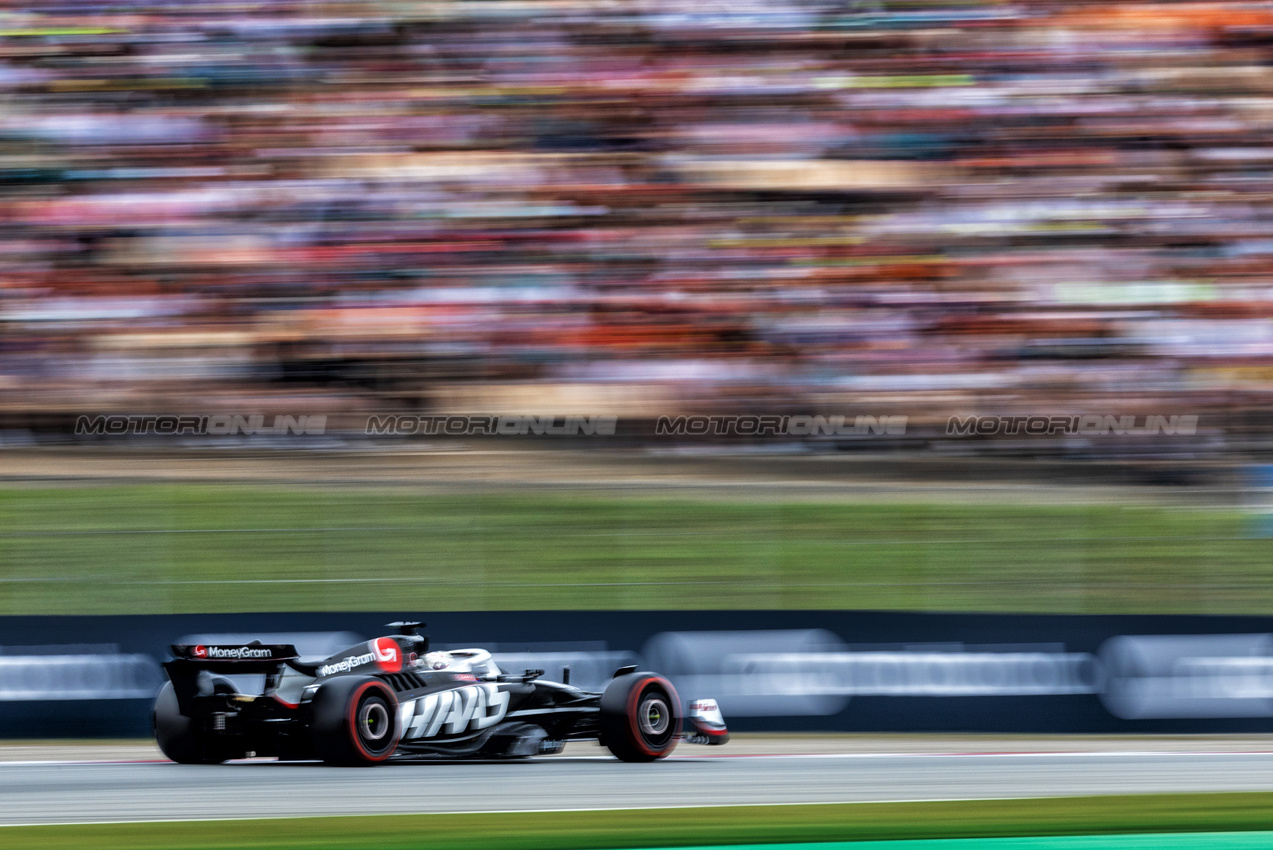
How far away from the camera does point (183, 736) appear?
21.7 feet

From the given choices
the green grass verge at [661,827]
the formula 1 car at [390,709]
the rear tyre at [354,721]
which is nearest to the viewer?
the green grass verge at [661,827]

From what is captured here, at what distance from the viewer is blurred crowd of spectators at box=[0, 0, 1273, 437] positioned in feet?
36.4

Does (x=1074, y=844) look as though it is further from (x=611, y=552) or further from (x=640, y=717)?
(x=611, y=552)

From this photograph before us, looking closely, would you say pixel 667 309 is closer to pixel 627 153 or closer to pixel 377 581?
pixel 627 153

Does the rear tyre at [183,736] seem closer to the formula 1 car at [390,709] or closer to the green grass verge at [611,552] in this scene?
the formula 1 car at [390,709]

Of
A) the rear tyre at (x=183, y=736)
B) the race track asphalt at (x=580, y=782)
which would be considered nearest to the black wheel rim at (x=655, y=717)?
the race track asphalt at (x=580, y=782)

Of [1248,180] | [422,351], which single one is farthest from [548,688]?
[1248,180]

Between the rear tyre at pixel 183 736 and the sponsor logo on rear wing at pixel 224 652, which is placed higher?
the sponsor logo on rear wing at pixel 224 652

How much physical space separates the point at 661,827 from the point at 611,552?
4238 millimetres

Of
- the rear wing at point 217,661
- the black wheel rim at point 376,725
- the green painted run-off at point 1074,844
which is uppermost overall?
the rear wing at point 217,661

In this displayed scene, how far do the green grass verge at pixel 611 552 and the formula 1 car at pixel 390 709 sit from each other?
2.00 meters

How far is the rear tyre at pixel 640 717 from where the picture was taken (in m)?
6.66

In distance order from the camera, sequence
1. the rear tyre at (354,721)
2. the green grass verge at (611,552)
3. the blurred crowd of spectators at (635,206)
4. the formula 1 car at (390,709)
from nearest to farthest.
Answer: the rear tyre at (354,721), the formula 1 car at (390,709), the green grass verge at (611,552), the blurred crowd of spectators at (635,206)

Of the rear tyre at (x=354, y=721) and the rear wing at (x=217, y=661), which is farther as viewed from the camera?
the rear wing at (x=217, y=661)
